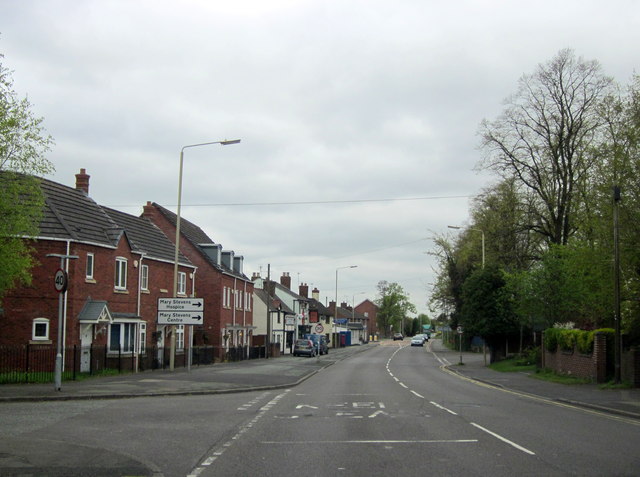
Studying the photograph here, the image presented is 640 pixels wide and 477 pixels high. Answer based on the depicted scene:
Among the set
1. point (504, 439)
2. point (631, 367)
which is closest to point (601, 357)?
point (631, 367)

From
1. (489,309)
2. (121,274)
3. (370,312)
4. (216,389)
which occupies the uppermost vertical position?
(121,274)

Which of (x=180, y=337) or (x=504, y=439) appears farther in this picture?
(x=180, y=337)

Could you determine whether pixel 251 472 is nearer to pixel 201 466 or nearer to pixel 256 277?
pixel 201 466

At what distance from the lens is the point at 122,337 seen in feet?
108

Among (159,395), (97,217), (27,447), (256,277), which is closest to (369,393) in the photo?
(159,395)

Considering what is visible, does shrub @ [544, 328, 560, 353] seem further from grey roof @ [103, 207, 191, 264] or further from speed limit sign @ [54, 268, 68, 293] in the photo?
speed limit sign @ [54, 268, 68, 293]

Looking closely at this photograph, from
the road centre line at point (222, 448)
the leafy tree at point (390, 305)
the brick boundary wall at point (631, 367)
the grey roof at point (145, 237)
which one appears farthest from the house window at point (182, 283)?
the leafy tree at point (390, 305)

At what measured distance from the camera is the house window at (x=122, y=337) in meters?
32.4

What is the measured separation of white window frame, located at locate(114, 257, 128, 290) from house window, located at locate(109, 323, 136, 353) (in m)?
1.88

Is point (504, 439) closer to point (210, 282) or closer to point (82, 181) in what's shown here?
point (82, 181)

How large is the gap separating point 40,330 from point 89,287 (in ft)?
9.60

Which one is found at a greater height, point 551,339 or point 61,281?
point 61,281

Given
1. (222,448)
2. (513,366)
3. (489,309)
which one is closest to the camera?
(222,448)

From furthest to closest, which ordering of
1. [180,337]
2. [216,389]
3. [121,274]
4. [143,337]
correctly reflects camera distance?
[180,337] → [143,337] → [121,274] → [216,389]
